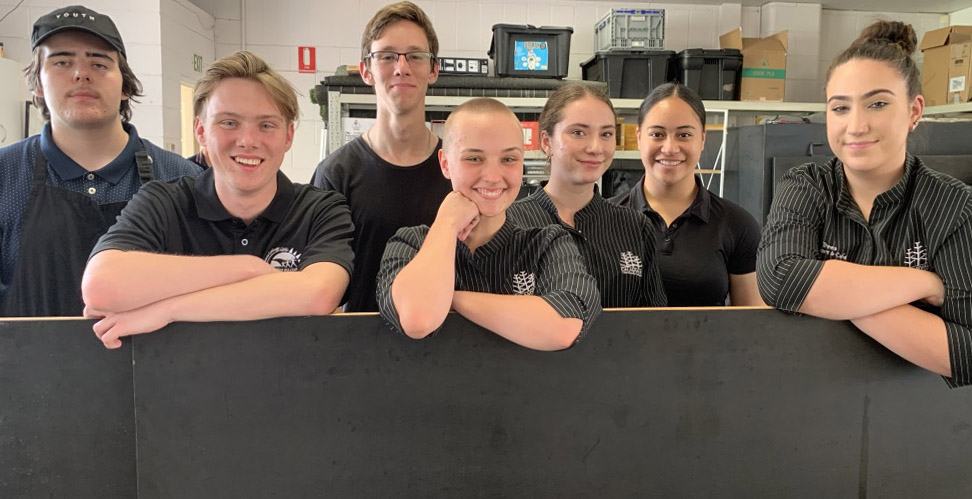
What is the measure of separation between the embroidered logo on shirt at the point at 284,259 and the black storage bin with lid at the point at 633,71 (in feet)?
13.2

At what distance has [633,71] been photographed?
5066mm

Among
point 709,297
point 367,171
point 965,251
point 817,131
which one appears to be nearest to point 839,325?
point 965,251

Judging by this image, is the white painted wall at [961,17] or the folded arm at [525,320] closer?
the folded arm at [525,320]

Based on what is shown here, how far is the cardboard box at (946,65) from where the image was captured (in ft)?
16.9

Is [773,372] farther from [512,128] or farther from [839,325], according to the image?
[512,128]

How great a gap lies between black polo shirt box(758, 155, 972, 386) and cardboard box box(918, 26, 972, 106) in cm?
492

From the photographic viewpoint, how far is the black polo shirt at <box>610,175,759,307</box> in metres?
1.68

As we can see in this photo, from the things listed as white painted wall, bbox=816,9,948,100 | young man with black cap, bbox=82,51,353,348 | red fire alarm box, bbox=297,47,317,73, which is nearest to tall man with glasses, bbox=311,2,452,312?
young man with black cap, bbox=82,51,353,348

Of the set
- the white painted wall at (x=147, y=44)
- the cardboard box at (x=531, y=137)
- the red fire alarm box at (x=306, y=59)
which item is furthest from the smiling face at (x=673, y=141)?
the red fire alarm box at (x=306, y=59)

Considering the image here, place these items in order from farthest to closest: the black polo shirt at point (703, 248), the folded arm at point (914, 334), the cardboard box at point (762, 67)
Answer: the cardboard box at point (762, 67)
the black polo shirt at point (703, 248)
the folded arm at point (914, 334)

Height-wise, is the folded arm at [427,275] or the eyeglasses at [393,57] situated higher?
the eyeglasses at [393,57]

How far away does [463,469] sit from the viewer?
3.87ft

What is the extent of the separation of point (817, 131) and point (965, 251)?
129 inches

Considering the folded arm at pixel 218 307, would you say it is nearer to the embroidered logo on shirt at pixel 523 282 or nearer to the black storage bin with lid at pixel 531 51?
the embroidered logo on shirt at pixel 523 282
